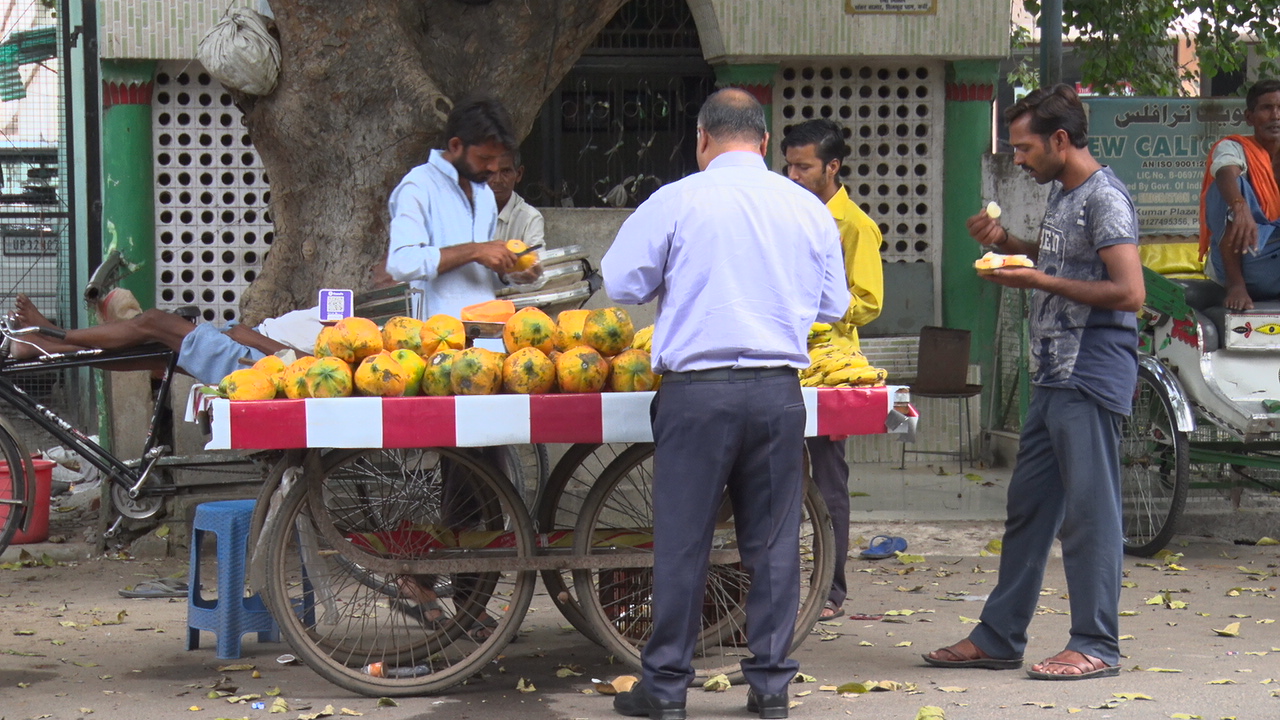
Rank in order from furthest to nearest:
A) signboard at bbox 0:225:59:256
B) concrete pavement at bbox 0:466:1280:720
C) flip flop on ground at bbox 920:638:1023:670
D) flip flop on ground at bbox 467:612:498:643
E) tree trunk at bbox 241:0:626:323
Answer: signboard at bbox 0:225:59:256 → tree trunk at bbox 241:0:626:323 → flip flop on ground at bbox 920:638:1023:670 → flip flop on ground at bbox 467:612:498:643 → concrete pavement at bbox 0:466:1280:720

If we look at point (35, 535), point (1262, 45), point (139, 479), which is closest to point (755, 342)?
point (139, 479)

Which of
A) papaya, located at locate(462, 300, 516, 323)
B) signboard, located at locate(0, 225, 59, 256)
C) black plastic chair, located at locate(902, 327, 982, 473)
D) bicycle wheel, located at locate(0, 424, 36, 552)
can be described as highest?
signboard, located at locate(0, 225, 59, 256)

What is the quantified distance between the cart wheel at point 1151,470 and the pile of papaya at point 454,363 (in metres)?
3.42

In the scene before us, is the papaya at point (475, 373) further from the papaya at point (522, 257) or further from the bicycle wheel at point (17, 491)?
the bicycle wheel at point (17, 491)

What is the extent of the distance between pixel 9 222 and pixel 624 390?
7059 mm

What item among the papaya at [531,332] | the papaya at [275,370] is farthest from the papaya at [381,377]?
the papaya at [531,332]

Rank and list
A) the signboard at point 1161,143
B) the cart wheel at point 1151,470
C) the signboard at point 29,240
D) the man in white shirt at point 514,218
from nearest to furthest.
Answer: the cart wheel at point 1151,470, the man in white shirt at point 514,218, the signboard at point 1161,143, the signboard at point 29,240

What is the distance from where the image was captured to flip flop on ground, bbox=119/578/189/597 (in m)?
6.52

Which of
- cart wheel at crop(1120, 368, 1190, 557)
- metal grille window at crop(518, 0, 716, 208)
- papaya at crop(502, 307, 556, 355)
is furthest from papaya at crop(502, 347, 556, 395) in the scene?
metal grille window at crop(518, 0, 716, 208)

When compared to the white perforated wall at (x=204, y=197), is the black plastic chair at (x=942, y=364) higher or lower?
lower

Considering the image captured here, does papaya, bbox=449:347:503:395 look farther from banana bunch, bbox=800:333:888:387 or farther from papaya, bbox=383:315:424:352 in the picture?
banana bunch, bbox=800:333:888:387

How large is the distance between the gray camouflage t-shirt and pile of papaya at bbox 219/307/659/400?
53.1 inches

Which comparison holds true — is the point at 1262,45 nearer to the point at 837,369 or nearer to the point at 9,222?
the point at 837,369

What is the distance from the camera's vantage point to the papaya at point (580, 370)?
4.54 m
